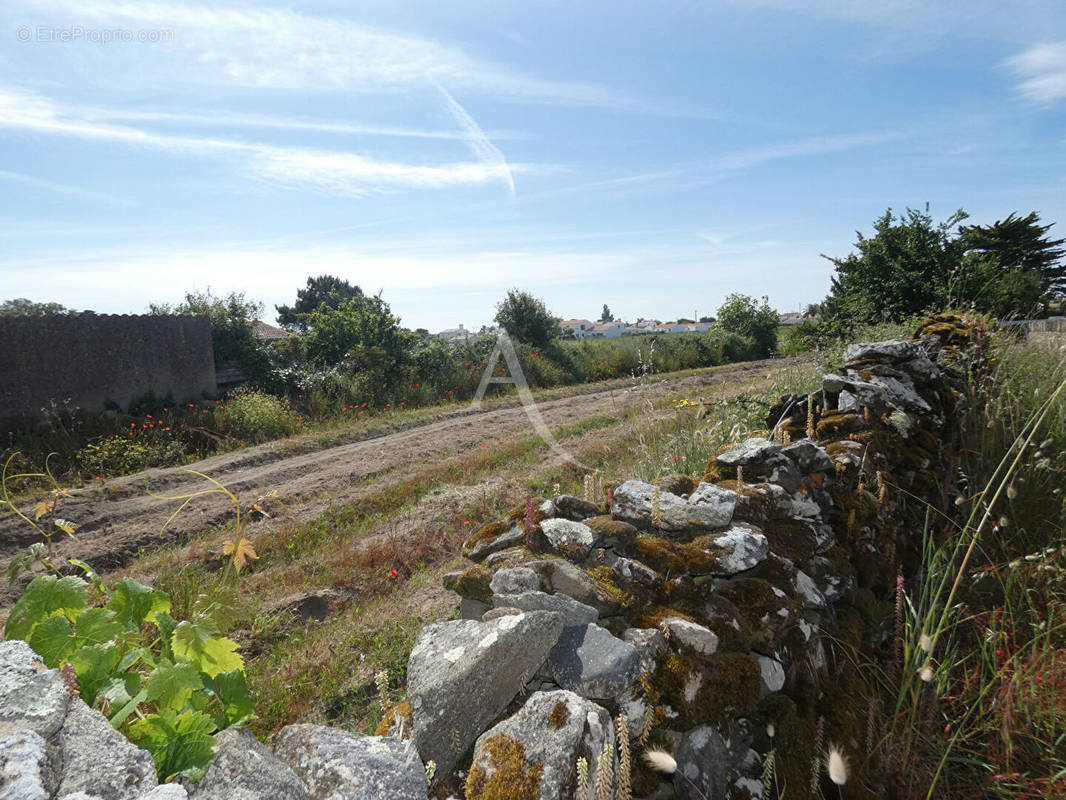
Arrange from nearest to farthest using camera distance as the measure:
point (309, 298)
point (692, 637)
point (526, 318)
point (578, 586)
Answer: point (692, 637) < point (578, 586) < point (526, 318) < point (309, 298)

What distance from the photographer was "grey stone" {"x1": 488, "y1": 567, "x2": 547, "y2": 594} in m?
2.06

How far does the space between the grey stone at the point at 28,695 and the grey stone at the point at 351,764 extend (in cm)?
48

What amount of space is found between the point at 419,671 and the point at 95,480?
940cm

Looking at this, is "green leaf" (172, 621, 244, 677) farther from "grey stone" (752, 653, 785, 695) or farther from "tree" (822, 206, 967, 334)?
"tree" (822, 206, 967, 334)

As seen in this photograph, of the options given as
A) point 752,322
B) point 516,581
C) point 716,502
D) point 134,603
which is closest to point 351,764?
point 516,581

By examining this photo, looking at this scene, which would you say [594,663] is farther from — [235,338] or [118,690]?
[235,338]

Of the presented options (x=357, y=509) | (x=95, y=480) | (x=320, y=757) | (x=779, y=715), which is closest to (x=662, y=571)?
(x=779, y=715)

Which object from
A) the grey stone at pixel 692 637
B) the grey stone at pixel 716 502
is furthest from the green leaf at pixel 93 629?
the grey stone at pixel 716 502

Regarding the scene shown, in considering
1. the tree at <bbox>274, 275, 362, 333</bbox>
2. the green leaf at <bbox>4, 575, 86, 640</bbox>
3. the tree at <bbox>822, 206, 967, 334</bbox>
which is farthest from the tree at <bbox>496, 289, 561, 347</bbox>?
the tree at <bbox>274, 275, 362, 333</bbox>

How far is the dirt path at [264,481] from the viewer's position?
20.9ft

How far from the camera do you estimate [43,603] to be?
1653 millimetres

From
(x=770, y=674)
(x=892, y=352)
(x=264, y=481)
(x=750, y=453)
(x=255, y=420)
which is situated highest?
(x=892, y=352)

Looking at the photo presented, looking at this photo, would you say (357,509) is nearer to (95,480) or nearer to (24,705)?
(95,480)

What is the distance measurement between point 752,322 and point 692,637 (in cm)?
2681
